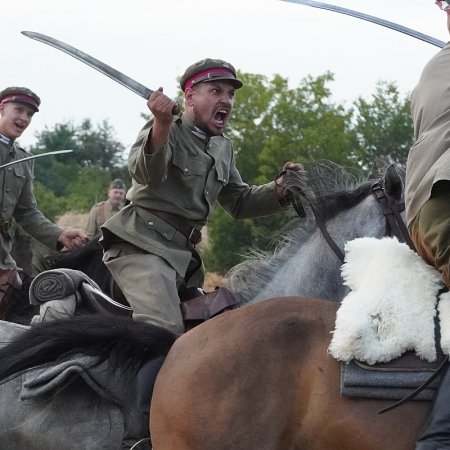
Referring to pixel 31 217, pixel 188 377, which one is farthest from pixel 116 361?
pixel 31 217

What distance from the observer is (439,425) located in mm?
4988

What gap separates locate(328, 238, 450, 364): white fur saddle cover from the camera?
5188mm

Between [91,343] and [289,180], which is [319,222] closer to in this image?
[289,180]

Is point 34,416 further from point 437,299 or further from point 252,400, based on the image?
point 437,299

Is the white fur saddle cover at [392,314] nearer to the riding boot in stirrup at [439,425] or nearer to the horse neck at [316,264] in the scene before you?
the riding boot in stirrup at [439,425]

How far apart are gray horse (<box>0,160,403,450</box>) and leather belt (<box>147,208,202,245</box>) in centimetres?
63

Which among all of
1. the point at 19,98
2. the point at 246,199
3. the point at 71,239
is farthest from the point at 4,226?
A: the point at 246,199

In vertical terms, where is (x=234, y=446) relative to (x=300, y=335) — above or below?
below

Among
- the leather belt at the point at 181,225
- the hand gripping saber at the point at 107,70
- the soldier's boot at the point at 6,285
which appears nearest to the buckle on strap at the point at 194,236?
the leather belt at the point at 181,225

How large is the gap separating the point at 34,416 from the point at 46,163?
47.1 metres

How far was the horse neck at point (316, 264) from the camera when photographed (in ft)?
22.1

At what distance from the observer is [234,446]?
17.0ft

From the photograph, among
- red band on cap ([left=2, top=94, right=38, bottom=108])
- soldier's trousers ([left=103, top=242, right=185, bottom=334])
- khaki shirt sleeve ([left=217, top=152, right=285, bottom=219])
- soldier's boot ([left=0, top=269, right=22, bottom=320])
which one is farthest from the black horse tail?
red band on cap ([left=2, top=94, right=38, bottom=108])

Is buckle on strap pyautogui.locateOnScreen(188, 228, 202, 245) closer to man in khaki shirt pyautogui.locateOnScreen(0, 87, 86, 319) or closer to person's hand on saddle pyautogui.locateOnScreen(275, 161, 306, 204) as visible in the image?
person's hand on saddle pyautogui.locateOnScreen(275, 161, 306, 204)
